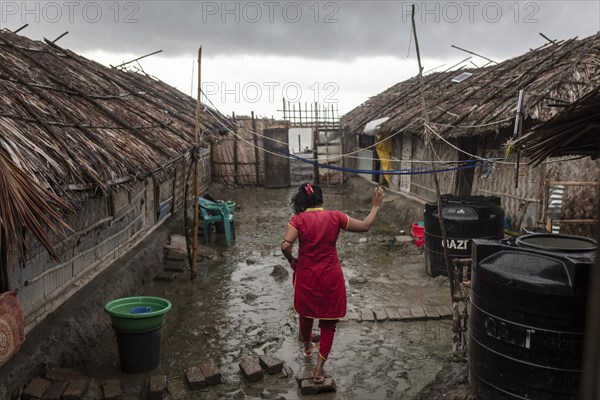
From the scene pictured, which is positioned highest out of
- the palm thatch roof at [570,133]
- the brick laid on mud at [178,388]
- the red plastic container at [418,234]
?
the palm thatch roof at [570,133]

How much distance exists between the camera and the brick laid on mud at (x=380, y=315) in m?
7.00

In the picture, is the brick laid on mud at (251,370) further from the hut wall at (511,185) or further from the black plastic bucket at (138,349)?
the hut wall at (511,185)

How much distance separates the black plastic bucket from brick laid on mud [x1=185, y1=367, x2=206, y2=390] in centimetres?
49

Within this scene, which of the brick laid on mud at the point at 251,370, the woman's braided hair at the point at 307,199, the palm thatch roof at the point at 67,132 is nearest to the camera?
the palm thatch roof at the point at 67,132

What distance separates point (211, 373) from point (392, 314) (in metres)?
2.93

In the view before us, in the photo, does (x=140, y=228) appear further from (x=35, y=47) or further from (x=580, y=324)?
(x=580, y=324)

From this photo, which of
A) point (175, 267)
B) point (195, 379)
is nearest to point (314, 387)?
point (195, 379)

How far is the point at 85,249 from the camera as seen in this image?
6.68 m

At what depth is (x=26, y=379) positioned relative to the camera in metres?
4.68

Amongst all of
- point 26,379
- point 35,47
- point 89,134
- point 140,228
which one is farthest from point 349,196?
point 26,379

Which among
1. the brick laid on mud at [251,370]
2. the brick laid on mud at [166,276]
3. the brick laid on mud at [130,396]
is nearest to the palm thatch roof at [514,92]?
the brick laid on mud at [251,370]

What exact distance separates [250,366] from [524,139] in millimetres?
3691

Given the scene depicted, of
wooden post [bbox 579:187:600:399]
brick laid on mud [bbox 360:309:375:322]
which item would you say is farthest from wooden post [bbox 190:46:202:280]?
wooden post [bbox 579:187:600:399]

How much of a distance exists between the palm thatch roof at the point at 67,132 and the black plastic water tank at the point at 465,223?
4600mm
